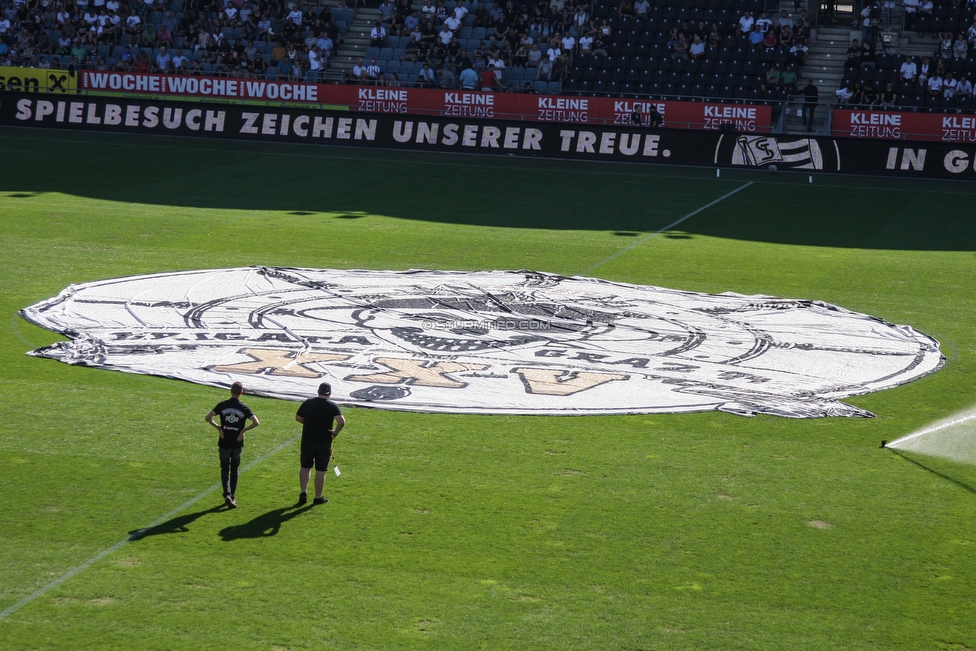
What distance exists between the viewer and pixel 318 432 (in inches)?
474

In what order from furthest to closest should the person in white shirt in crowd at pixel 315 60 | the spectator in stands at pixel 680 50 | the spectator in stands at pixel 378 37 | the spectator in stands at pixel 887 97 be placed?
the spectator in stands at pixel 378 37 → the person in white shirt in crowd at pixel 315 60 → the spectator in stands at pixel 680 50 → the spectator in stands at pixel 887 97

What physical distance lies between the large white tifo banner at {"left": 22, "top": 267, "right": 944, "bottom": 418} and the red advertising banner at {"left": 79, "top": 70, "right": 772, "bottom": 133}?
850 inches

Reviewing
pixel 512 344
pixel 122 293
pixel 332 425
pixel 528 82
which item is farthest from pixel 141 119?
pixel 332 425

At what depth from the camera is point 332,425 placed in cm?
1212

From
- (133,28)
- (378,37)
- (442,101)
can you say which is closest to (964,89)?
(442,101)

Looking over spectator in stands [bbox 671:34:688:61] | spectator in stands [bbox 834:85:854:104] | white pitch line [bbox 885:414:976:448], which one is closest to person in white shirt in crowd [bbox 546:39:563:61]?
spectator in stands [bbox 671:34:688:61]

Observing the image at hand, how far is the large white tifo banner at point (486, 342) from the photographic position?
16172mm

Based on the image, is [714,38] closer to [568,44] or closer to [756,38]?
[756,38]

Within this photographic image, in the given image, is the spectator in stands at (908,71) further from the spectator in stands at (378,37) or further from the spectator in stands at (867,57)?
the spectator in stands at (378,37)

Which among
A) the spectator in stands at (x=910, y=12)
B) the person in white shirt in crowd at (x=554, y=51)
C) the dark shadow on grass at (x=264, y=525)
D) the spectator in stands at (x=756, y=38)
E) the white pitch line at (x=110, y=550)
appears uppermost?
the spectator in stands at (x=910, y=12)

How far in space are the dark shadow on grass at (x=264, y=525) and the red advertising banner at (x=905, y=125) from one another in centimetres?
3300

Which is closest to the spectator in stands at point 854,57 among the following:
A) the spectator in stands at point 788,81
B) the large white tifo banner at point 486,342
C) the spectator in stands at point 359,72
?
the spectator in stands at point 788,81

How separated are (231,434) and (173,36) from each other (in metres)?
44.3

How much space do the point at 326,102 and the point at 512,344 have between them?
30.2 meters
